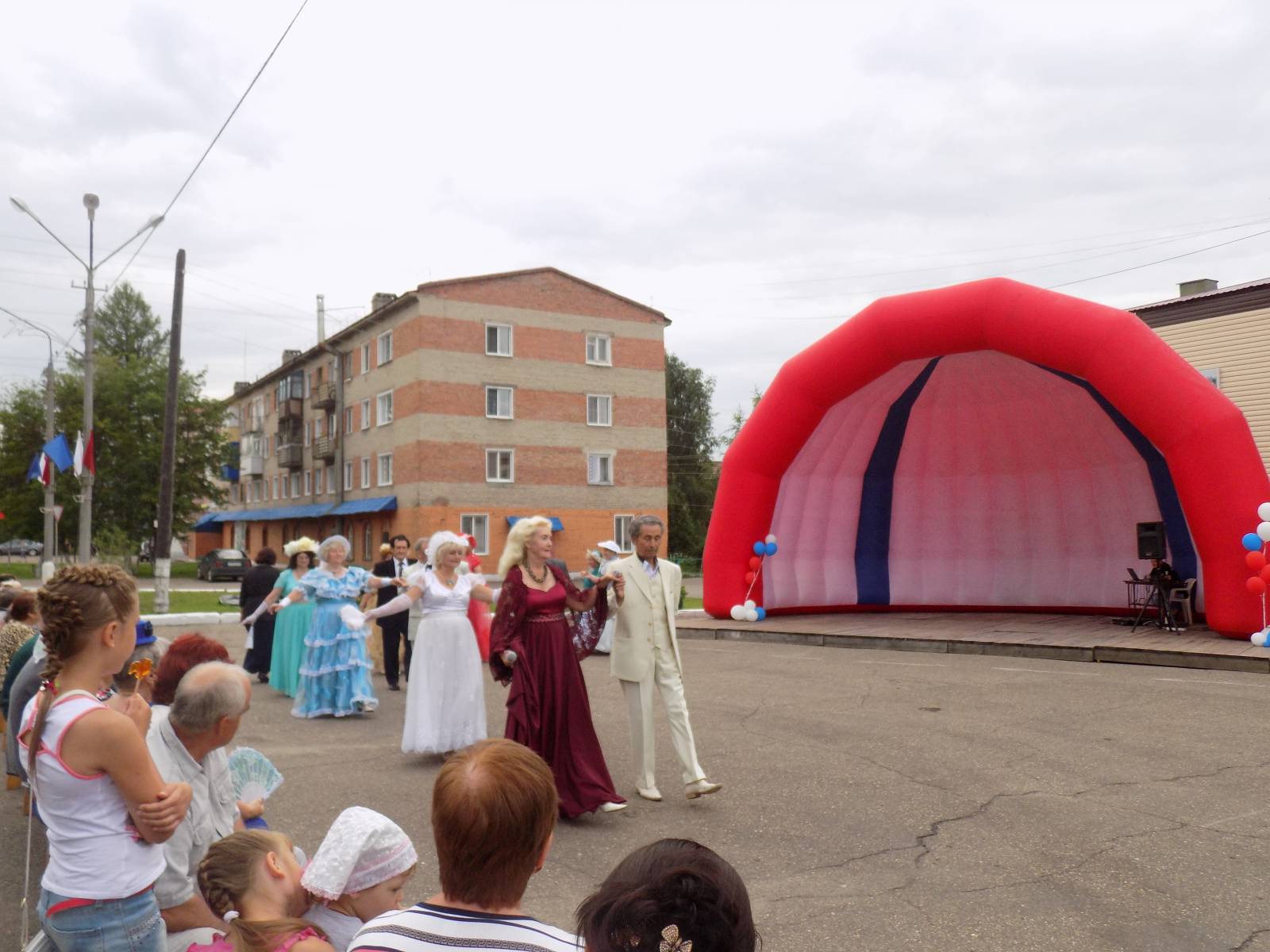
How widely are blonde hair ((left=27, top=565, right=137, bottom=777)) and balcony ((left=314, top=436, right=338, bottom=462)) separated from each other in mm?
45376

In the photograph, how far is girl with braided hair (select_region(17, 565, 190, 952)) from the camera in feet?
8.60

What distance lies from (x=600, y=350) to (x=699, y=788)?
36763 millimetres

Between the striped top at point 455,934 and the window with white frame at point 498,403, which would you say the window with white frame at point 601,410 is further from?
the striped top at point 455,934

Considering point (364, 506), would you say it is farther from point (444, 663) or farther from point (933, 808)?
point (933, 808)

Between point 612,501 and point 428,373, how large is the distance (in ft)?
29.7

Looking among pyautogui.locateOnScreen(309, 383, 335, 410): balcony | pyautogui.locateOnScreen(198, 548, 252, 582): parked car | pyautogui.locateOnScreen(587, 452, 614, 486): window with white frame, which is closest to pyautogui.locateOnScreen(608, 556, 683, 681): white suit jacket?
pyautogui.locateOnScreen(587, 452, 614, 486): window with white frame

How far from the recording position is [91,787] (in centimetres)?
264

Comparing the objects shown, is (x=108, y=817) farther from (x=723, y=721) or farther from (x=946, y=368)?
(x=946, y=368)

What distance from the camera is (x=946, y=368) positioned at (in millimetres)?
18969

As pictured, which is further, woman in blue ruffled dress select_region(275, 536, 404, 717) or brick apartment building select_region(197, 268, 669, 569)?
brick apartment building select_region(197, 268, 669, 569)

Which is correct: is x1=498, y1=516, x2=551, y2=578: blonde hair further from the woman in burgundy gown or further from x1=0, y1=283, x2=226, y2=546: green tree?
Answer: x1=0, y1=283, x2=226, y2=546: green tree

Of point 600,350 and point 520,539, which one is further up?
point 600,350

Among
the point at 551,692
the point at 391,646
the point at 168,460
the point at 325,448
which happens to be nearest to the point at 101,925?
the point at 551,692

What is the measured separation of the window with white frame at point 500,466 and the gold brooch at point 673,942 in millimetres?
38823
